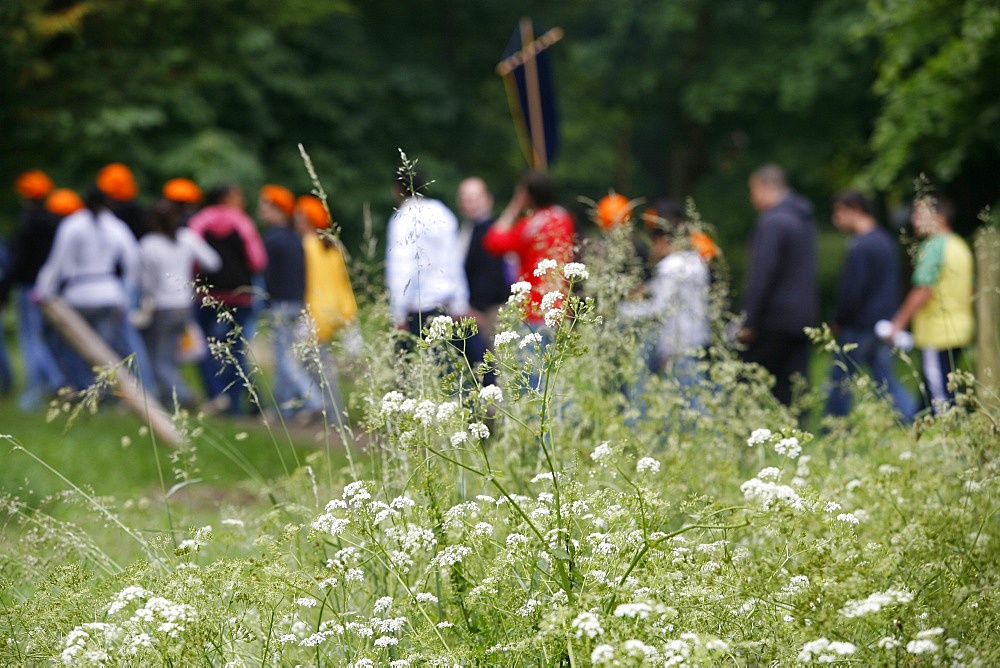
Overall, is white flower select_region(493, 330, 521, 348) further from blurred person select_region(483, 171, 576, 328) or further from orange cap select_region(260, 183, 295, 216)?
orange cap select_region(260, 183, 295, 216)

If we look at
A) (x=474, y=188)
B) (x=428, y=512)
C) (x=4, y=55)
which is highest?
(x=4, y=55)

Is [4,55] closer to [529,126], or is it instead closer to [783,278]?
[529,126]

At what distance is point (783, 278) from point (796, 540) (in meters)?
4.96

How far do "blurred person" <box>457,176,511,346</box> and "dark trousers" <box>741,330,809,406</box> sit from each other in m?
1.71

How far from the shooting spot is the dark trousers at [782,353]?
7695mm

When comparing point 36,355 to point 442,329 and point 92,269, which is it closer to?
point 92,269

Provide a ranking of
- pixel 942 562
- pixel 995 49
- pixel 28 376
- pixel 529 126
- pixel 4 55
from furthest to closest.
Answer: pixel 28 376, pixel 529 126, pixel 995 49, pixel 4 55, pixel 942 562

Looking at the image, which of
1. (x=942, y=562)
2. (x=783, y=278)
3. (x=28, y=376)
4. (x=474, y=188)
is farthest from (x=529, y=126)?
(x=942, y=562)

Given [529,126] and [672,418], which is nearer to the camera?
[672,418]

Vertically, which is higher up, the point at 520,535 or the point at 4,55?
the point at 4,55

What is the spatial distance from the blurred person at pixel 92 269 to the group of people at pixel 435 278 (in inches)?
0.5

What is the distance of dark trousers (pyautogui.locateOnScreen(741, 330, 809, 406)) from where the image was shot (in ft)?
25.2

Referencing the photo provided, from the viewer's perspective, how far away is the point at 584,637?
2.42m

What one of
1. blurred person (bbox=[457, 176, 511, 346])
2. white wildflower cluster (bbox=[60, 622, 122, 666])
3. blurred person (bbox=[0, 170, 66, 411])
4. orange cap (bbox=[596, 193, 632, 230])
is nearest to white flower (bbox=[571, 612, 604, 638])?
white wildflower cluster (bbox=[60, 622, 122, 666])
